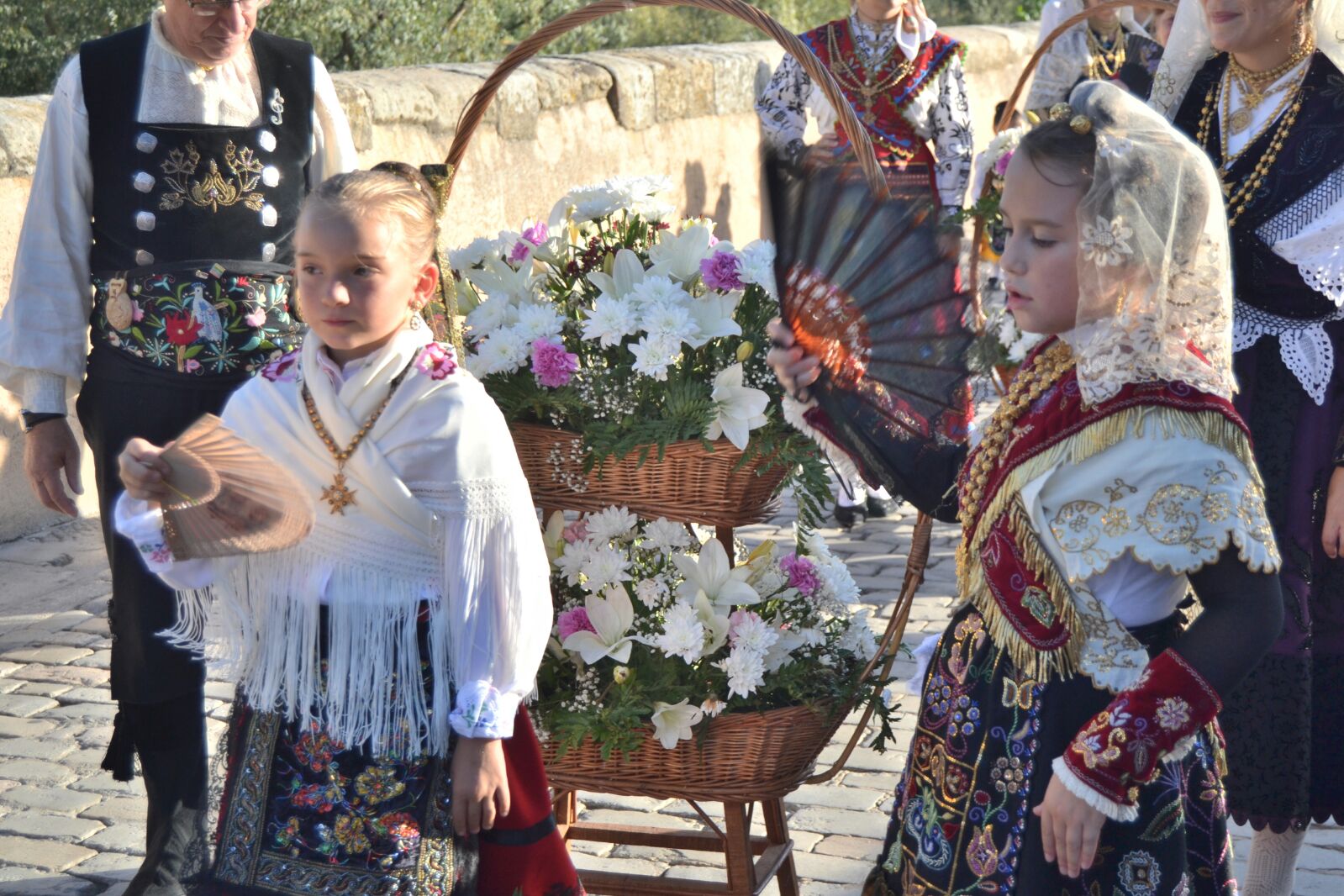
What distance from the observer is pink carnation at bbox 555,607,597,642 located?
116 inches

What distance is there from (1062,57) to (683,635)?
14.0 feet

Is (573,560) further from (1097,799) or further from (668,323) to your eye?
(1097,799)

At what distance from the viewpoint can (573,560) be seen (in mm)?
3027

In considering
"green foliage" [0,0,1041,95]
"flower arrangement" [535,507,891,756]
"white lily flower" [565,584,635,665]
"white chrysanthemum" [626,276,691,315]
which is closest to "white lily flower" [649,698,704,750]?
"flower arrangement" [535,507,891,756]

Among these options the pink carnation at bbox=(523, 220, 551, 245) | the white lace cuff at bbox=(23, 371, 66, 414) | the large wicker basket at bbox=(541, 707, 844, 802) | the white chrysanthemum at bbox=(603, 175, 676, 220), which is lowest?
the large wicker basket at bbox=(541, 707, 844, 802)

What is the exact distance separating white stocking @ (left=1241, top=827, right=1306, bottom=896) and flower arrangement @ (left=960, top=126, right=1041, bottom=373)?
111 centimetres

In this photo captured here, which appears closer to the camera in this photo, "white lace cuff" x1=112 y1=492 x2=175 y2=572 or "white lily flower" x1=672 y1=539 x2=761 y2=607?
"white lace cuff" x1=112 y1=492 x2=175 y2=572

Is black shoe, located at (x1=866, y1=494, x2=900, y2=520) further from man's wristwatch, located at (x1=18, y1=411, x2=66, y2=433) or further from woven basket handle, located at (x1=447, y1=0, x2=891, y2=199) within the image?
man's wristwatch, located at (x1=18, y1=411, x2=66, y2=433)

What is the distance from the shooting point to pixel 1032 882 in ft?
6.99

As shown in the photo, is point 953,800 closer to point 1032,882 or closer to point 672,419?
point 1032,882

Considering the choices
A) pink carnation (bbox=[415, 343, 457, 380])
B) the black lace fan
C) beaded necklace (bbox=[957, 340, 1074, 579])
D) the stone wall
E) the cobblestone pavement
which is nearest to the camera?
beaded necklace (bbox=[957, 340, 1074, 579])

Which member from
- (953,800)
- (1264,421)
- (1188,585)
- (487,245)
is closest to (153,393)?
(487,245)

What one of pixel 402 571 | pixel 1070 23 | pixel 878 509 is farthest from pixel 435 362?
pixel 878 509

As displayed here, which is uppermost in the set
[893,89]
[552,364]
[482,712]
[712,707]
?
[893,89]
